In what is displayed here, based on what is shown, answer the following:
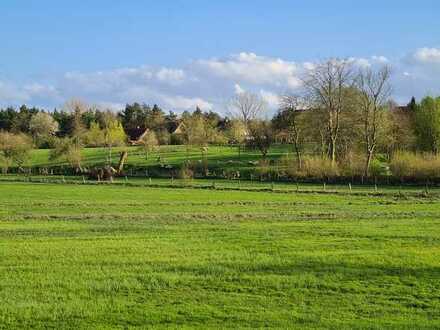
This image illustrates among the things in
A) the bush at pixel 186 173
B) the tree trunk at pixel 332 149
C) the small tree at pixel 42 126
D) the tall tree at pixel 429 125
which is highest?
the small tree at pixel 42 126

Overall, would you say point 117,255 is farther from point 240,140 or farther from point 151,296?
point 240,140

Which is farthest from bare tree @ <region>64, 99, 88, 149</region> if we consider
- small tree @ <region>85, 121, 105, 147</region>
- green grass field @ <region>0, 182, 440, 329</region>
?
green grass field @ <region>0, 182, 440, 329</region>

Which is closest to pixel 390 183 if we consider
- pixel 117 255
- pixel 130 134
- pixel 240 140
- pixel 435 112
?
pixel 435 112

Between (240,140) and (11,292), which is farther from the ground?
(240,140)

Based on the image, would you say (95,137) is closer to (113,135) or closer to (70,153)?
(113,135)

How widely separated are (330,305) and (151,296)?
152 inches

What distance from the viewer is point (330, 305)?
13.0 meters

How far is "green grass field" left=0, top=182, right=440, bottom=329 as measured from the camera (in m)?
12.1

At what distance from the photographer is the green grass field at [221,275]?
12117 mm

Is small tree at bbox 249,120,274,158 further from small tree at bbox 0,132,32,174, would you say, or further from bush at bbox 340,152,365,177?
small tree at bbox 0,132,32,174

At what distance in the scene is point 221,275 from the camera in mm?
15945

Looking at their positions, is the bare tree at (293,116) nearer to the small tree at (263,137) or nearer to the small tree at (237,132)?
the small tree at (263,137)

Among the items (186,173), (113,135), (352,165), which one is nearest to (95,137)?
(113,135)

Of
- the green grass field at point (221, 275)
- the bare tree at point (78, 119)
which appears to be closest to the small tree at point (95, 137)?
the bare tree at point (78, 119)
